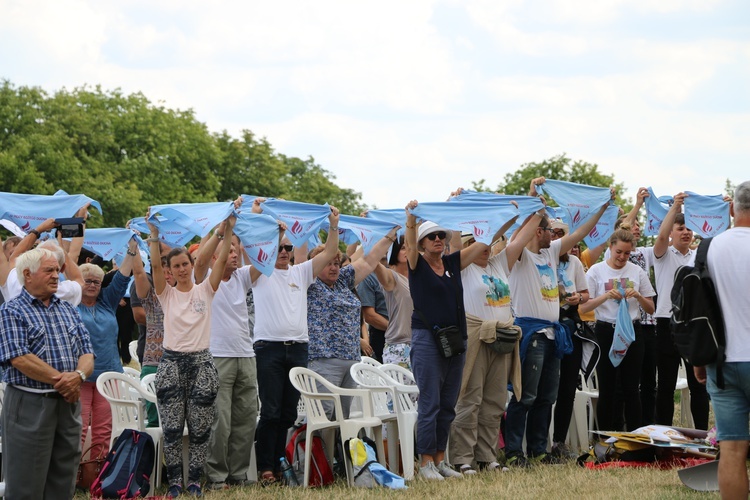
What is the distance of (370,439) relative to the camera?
359 inches

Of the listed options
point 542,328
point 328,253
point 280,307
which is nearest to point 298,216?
point 328,253

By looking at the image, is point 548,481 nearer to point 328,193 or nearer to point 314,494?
point 314,494

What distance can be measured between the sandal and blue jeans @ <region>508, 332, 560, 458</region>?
2.18 meters

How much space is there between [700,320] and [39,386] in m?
4.09

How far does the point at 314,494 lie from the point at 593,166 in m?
31.0

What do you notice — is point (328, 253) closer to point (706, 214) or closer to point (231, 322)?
point (231, 322)

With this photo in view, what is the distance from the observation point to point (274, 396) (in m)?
8.99

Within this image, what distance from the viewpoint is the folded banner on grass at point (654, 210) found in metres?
11.1

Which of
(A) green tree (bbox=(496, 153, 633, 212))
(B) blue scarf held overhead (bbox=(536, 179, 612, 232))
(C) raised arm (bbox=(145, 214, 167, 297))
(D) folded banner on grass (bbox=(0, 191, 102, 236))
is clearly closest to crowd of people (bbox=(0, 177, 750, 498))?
(C) raised arm (bbox=(145, 214, 167, 297))

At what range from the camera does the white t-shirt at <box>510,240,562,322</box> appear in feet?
31.5

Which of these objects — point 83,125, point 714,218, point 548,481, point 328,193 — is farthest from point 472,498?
point 328,193

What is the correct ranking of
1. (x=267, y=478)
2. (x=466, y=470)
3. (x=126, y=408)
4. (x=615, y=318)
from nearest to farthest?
(x=126, y=408) → (x=267, y=478) → (x=466, y=470) → (x=615, y=318)

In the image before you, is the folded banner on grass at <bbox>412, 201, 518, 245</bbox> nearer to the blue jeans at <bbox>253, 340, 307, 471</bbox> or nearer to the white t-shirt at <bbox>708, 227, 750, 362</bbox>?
the blue jeans at <bbox>253, 340, 307, 471</bbox>

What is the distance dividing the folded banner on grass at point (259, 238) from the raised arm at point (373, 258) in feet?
3.08
